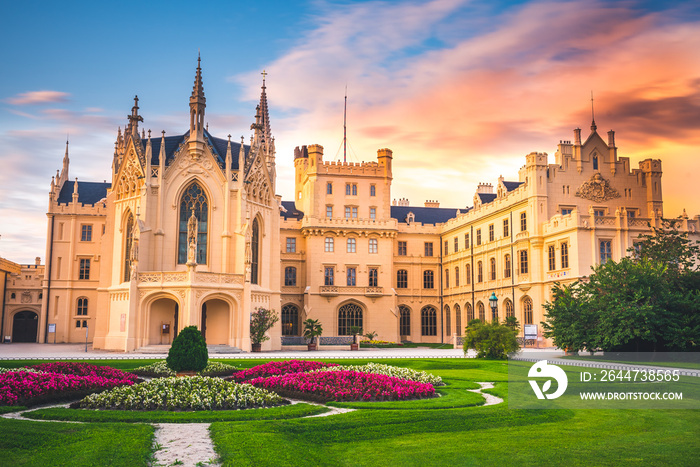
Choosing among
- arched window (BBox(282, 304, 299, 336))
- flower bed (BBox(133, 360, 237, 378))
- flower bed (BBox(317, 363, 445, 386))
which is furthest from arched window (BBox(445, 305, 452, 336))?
flower bed (BBox(317, 363, 445, 386))

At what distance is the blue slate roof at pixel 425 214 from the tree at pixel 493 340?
36.0 meters

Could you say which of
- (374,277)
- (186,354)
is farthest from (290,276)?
(186,354)

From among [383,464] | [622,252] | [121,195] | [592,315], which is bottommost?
[383,464]

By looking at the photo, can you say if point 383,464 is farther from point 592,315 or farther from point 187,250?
point 187,250

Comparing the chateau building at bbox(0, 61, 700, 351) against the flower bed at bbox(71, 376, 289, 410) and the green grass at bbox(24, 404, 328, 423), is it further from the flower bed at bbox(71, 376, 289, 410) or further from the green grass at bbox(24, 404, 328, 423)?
the green grass at bbox(24, 404, 328, 423)

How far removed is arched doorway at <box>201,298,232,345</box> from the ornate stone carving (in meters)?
27.7

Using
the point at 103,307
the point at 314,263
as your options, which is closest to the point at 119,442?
the point at 103,307

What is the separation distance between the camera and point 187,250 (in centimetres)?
4316

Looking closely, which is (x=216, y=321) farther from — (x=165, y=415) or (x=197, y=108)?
(x=165, y=415)

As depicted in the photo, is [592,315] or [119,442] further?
[592,315]

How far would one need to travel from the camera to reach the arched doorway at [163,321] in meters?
41.3

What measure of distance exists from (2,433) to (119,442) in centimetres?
212

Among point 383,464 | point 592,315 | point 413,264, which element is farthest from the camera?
point 413,264

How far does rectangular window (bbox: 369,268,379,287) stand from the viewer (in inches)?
2435
